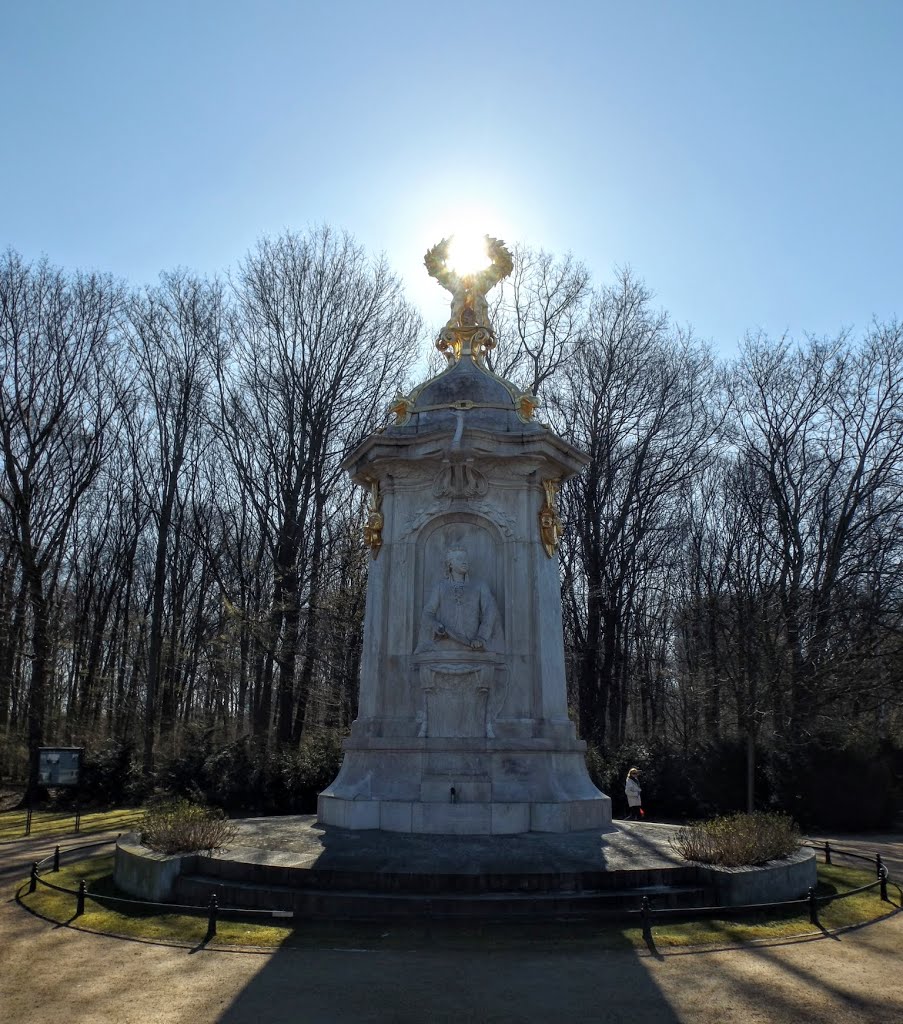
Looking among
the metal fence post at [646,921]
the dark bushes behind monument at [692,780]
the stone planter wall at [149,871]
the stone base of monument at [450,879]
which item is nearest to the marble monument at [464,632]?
the stone base of monument at [450,879]

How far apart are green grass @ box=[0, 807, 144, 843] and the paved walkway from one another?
9993 millimetres

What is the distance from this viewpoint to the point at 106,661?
115 feet

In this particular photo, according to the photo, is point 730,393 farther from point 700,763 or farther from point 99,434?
point 99,434

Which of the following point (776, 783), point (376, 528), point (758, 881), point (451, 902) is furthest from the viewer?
point (776, 783)

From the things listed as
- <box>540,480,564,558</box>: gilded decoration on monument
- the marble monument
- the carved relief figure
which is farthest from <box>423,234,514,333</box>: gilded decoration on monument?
the carved relief figure

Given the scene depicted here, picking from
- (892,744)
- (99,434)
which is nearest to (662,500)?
(892,744)

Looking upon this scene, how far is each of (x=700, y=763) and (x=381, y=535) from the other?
455 inches

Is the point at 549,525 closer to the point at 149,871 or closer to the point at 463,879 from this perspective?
the point at 463,879

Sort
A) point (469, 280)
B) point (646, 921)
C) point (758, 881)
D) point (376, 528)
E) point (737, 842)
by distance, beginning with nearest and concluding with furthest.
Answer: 1. point (646, 921)
2. point (758, 881)
3. point (737, 842)
4. point (376, 528)
5. point (469, 280)

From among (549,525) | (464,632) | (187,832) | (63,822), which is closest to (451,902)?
(187,832)

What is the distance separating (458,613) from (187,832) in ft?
13.8

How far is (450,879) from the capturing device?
27.0 feet

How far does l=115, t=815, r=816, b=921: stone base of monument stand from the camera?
7895 mm

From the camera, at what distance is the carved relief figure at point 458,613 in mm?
11492
